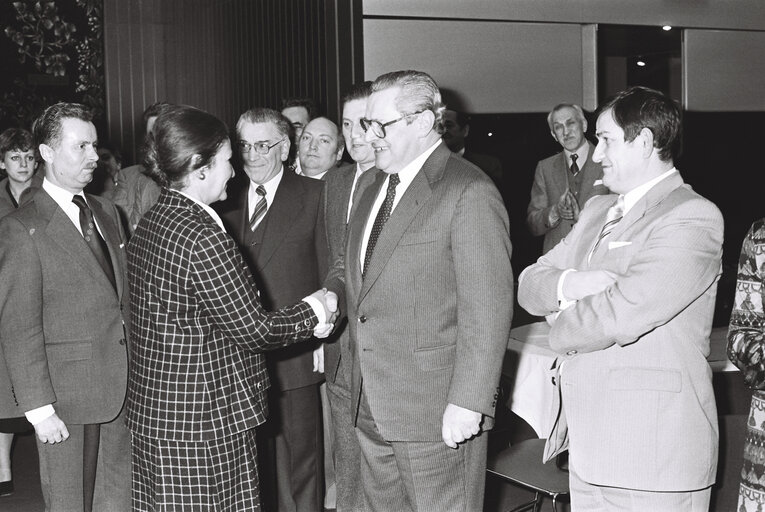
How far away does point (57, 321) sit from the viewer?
2.73 meters

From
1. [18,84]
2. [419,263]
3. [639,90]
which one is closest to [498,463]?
[419,263]

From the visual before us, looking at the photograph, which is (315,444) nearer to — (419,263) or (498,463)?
(498,463)

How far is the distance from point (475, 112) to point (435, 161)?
3.77 meters

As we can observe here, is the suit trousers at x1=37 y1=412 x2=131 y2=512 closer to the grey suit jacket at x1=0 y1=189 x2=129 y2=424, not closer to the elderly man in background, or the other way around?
the grey suit jacket at x1=0 y1=189 x2=129 y2=424

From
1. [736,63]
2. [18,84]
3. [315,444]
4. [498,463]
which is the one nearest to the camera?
[498,463]

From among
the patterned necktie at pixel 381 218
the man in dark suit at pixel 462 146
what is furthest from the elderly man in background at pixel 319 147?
the patterned necktie at pixel 381 218

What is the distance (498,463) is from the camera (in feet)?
10.4

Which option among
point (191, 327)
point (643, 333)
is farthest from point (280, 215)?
point (643, 333)

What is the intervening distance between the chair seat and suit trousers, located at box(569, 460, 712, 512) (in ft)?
1.92

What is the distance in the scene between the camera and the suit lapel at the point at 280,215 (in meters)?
3.27

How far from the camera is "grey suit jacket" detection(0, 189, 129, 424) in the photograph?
8.67ft

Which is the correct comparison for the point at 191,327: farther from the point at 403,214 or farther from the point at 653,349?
the point at 653,349

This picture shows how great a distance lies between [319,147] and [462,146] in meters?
1.46

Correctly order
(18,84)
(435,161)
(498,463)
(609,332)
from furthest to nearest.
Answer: (18,84), (498,463), (435,161), (609,332)
